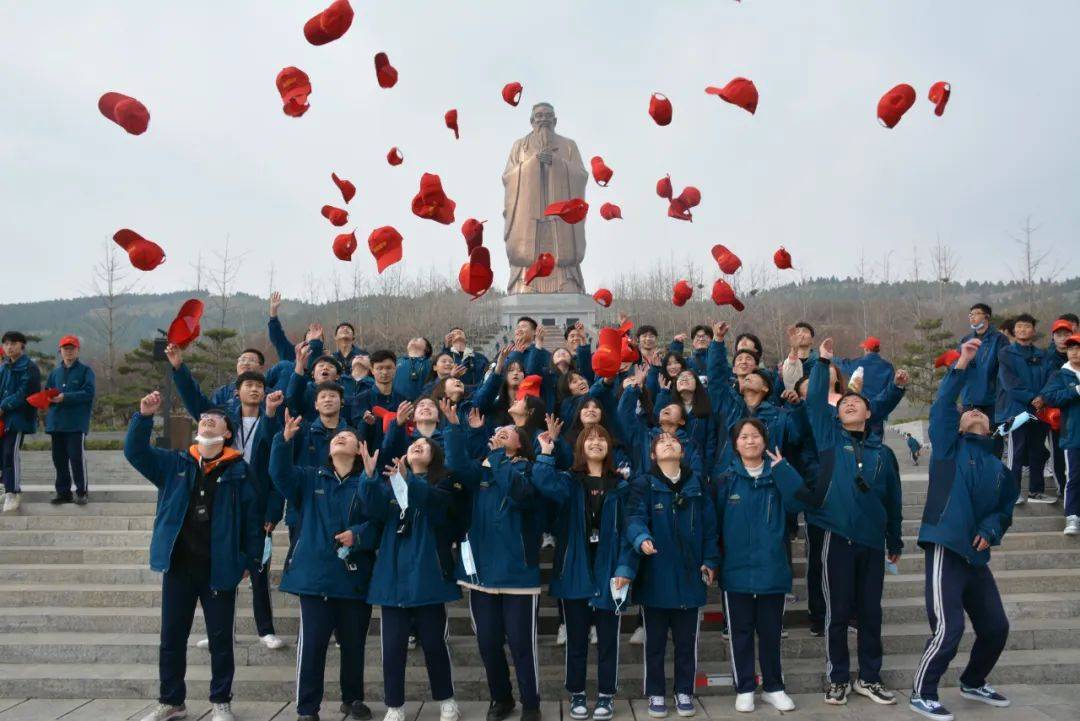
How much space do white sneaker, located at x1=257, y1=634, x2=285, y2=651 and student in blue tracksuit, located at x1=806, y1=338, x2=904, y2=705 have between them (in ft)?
12.5

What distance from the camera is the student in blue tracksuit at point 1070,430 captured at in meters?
7.24

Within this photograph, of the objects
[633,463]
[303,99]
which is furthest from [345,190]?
[633,463]

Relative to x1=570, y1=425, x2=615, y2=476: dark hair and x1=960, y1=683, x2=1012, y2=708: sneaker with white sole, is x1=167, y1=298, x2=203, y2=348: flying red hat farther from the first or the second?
x1=960, y1=683, x2=1012, y2=708: sneaker with white sole

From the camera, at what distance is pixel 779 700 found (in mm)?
4953

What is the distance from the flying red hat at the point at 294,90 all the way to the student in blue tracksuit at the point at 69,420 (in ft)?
11.3

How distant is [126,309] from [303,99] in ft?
420

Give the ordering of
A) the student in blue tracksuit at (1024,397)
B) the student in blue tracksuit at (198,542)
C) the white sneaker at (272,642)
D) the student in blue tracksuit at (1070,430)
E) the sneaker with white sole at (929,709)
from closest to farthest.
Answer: the sneaker with white sole at (929,709) → the student in blue tracksuit at (198,542) → the white sneaker at (272,642) → the student in blue tracksuit at (1070,430) → the student in blue tracksuit at (1024,397)

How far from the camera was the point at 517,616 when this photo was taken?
4.82m

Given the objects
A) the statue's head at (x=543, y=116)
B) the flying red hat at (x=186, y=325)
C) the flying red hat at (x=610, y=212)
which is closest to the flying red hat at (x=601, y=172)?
the flying red hat at (x=610, y=212)

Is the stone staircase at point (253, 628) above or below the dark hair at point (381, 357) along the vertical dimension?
below

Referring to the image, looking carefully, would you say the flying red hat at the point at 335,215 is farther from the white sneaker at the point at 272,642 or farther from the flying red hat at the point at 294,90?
the white sneaker at the point at 272,642

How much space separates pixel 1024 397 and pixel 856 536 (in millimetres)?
3997

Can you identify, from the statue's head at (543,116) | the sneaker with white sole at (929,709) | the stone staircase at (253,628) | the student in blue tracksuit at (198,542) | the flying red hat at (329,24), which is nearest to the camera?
the sneaker with white sole at (929,709)

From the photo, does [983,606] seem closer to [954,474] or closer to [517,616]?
[954,474]
